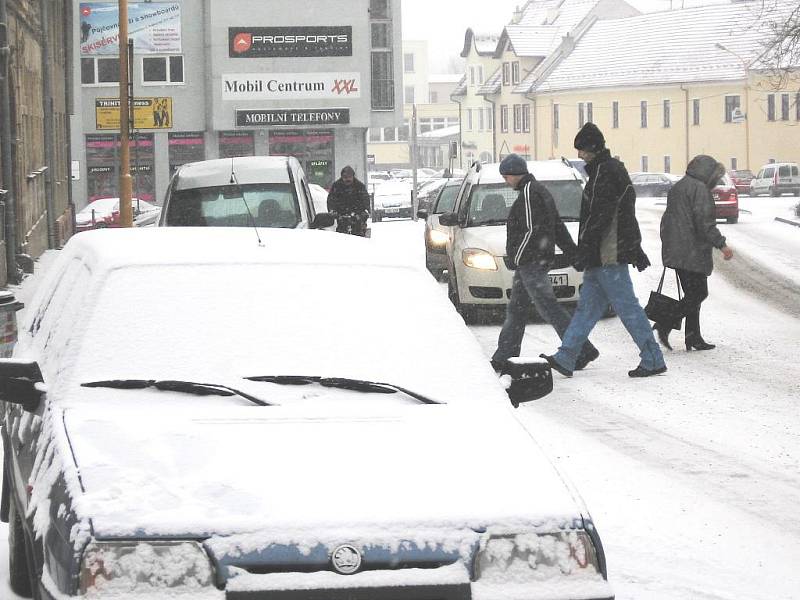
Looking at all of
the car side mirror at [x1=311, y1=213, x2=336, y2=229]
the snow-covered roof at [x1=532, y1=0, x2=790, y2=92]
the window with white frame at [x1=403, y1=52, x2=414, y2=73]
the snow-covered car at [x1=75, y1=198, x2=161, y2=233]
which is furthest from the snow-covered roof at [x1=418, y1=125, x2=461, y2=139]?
the car side mirror at [x1=311, y1=213, x2=336, y2=229]

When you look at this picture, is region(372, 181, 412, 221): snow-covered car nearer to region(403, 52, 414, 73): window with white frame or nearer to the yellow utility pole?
the yellow utility pole

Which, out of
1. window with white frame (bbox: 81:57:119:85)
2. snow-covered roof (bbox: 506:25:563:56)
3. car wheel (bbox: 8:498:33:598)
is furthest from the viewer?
snow-covered roof (bbox: 506:25:563:56)

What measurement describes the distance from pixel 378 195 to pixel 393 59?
728cm

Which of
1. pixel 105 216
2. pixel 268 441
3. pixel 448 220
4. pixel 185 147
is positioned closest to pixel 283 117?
pixel 185 147

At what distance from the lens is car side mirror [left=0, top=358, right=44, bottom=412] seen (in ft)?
16.7

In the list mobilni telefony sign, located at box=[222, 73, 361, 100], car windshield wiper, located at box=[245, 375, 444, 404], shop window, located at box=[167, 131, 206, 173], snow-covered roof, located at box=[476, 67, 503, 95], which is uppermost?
snow-covered roof, located at box=[476, 67, 503, 95]

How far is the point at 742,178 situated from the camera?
79.7 metres

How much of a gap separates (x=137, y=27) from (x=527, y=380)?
5534 centimetres

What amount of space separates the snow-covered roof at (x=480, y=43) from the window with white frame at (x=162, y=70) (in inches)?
2349

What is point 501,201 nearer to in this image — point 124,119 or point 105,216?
point 124,119

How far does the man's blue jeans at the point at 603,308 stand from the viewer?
11695 millimetres

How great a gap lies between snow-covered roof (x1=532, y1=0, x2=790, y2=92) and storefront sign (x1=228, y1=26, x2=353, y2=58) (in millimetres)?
31451

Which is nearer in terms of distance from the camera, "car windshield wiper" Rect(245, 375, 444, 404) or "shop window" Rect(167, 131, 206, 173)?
"car windshield wiper" Rect(245, 375, 444, 404)

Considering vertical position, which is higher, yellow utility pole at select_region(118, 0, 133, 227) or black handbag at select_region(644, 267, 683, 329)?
yellow utility pole at select_region(118, 0, 133, 227)
